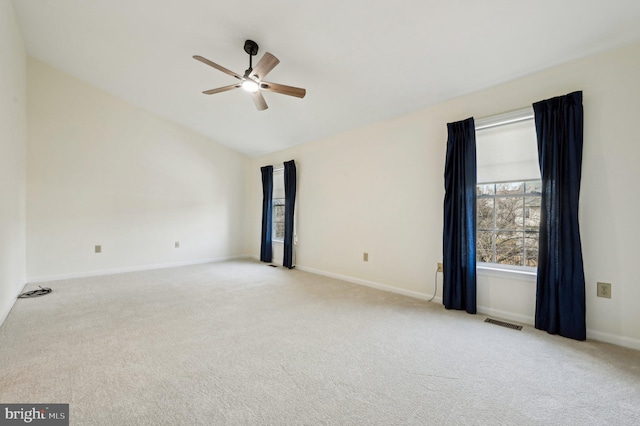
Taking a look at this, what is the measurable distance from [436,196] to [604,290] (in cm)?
168

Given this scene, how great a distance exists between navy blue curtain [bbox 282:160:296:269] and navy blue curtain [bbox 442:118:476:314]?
2.87 meters

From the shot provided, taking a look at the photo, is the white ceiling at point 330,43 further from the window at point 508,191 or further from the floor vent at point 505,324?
the floor vent at point 505,324

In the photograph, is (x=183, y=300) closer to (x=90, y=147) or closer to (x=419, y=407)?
(x=419, y=407)

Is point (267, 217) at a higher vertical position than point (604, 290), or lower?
higher

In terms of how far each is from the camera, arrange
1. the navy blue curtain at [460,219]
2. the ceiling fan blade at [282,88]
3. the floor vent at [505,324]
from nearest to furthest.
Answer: the floor vent at [505,324] < the ceiling fan blade at [282,88] < the navy blue curtain at [460,219]

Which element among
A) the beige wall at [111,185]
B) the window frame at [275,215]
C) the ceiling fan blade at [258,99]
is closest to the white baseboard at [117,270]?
the beige wall at [111,185]

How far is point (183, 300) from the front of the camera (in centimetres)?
328

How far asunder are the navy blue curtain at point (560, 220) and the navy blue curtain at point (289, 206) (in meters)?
3.71

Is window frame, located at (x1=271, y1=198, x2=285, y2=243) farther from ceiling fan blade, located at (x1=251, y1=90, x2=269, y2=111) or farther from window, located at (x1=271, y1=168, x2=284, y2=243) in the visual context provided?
ceiling fan blade, located at (x1=251, y1=90, x2=269, y2=111)

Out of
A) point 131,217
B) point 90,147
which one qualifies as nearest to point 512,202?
point 131,217

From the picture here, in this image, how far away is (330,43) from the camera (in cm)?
263

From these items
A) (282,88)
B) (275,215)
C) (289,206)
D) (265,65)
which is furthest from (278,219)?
(265,65)

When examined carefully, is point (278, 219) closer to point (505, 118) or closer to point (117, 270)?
point (117, 270)
